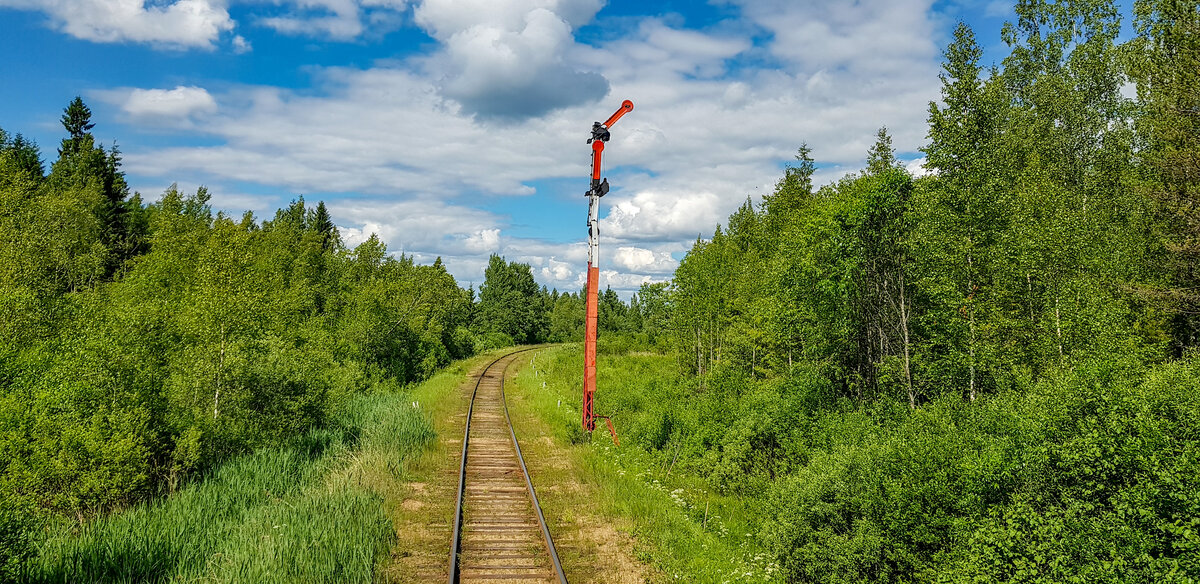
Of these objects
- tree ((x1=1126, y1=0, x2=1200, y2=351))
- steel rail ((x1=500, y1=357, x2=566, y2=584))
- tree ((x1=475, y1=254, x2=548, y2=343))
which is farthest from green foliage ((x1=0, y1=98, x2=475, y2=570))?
tree ((x1=475, y1=254, x2=548, y2=343))

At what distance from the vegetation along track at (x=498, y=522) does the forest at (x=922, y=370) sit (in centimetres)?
415

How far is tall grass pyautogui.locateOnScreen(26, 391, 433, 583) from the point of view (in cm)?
920

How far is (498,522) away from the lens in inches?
467

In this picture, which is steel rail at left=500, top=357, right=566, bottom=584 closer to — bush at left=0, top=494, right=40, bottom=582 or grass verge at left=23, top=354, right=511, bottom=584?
grass verge at left=23, top=354, right=511, bottom=584

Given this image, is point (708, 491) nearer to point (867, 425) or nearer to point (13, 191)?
point (867, 425)

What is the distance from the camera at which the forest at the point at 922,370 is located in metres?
9.98

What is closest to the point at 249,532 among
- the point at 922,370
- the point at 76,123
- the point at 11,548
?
the point at 11,548

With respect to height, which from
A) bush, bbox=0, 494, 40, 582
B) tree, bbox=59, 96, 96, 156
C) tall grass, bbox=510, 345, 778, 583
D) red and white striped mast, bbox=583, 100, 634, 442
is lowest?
tall grass, bbox=510, 345, 778, 583

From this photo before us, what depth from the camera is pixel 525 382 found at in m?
34.2

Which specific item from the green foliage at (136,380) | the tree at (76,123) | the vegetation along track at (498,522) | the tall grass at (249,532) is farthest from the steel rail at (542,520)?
the tree at (76,123)

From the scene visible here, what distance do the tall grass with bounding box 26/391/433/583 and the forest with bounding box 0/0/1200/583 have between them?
47.0 inches

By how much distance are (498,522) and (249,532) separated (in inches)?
172

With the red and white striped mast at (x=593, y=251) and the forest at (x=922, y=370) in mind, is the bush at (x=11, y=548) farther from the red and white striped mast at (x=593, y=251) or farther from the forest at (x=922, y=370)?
the red and white striped mast at (x=593, y=251)

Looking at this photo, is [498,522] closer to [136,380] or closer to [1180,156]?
[136,380]
